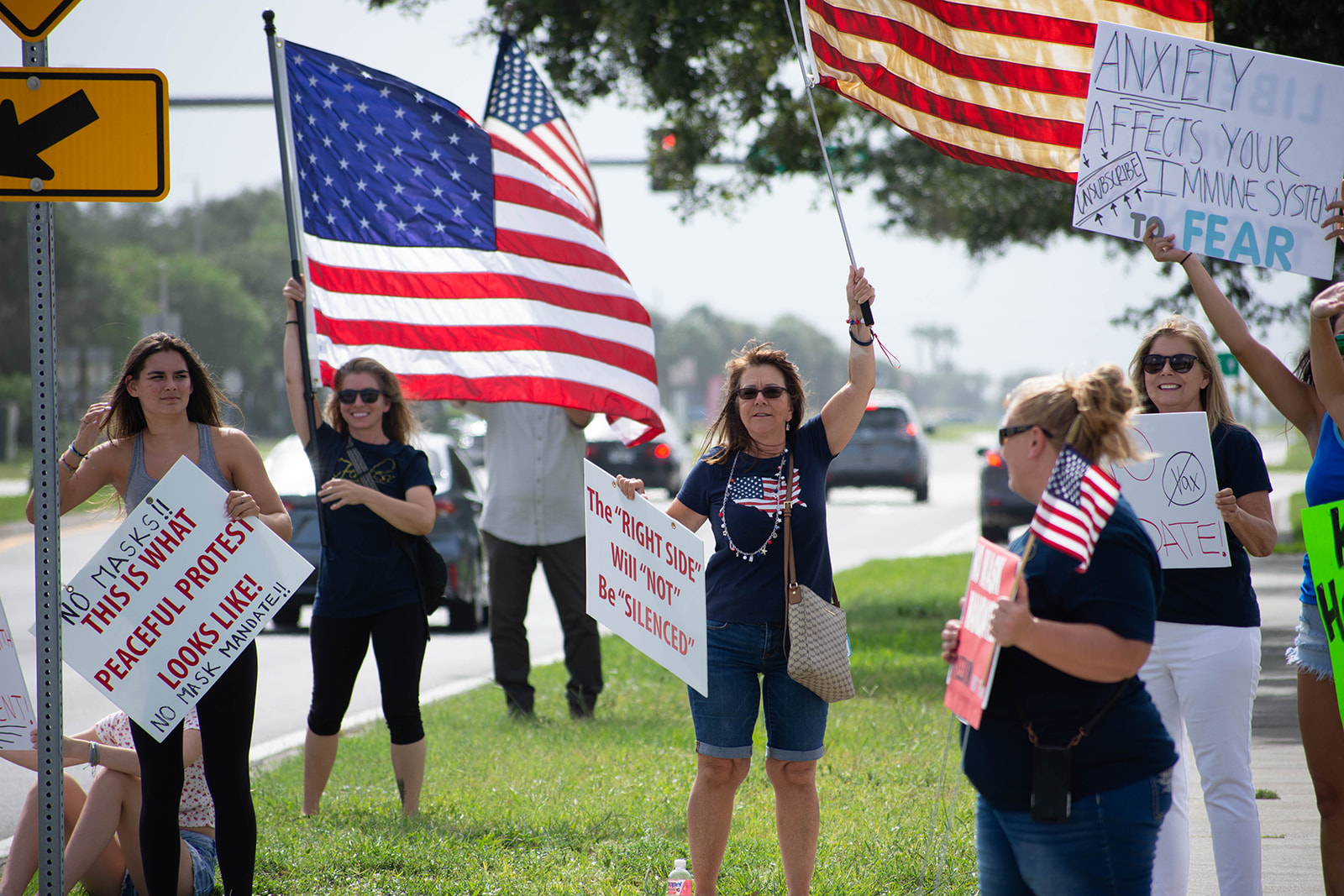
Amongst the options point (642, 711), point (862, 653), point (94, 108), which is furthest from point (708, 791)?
point (862, 653)

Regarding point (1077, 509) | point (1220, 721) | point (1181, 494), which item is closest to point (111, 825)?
point (1077, 509)

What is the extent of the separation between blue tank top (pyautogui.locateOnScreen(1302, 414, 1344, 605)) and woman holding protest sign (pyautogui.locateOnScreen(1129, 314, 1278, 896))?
0.18m

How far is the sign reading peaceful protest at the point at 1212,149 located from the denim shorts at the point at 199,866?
12.4ft

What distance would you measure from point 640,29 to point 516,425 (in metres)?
4.14

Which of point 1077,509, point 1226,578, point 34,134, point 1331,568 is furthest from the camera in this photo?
point 1226,578

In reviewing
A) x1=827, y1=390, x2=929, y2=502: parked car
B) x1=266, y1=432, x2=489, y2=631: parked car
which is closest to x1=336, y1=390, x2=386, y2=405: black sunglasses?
x1=266, y1=432, x2=489, y2=631: parked car

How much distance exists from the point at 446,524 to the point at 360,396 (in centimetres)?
589

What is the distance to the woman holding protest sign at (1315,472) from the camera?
3.95 meters

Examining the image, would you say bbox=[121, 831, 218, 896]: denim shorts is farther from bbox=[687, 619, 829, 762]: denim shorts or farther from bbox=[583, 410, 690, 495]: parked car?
bbox=[583, 410, 690, 495]: parked car

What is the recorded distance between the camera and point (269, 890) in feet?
15.7

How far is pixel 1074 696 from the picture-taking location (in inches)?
112

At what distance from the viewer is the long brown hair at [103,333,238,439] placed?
4.52 m

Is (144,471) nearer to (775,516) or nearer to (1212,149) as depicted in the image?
(775,516)

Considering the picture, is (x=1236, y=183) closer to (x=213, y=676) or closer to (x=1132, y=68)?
(x=1132, y=68)
